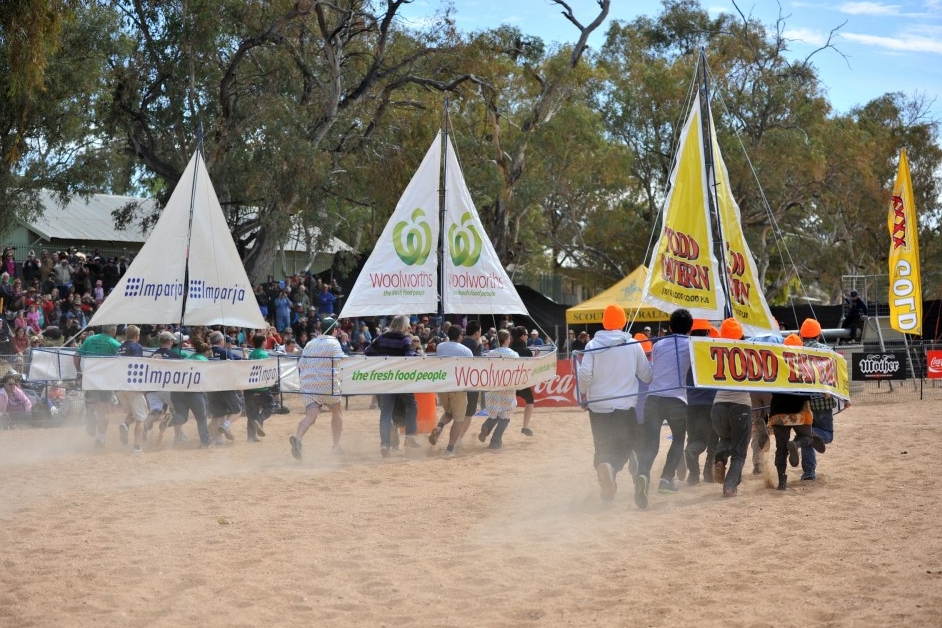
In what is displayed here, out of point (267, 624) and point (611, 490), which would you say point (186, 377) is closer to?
point (611, 490)

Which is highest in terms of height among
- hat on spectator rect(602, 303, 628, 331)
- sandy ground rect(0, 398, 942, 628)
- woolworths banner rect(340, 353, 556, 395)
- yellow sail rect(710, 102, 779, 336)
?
yellow sail rect(710, 102, 779, 336)

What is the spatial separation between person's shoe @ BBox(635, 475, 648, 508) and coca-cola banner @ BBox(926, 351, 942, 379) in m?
17.3

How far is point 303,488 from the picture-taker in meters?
11.4

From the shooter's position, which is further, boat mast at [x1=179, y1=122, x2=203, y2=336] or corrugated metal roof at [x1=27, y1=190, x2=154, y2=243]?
corrugated metal roof at [x1=27, y1=190, x2=154, y2=243]

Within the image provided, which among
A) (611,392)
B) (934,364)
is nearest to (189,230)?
(611,392)

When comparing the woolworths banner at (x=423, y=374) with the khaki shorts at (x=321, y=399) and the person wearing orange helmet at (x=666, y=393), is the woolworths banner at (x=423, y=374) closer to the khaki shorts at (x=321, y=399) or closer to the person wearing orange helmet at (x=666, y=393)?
the khaki shorts at (x=321, y=399)

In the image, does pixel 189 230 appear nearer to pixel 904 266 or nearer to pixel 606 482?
pixel 606 482

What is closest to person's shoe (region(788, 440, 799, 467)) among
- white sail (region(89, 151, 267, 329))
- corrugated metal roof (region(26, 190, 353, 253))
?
white sail (region(89, 151, 267, 329))

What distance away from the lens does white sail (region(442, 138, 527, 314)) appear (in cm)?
1561

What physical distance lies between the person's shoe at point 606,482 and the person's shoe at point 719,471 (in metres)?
1.11

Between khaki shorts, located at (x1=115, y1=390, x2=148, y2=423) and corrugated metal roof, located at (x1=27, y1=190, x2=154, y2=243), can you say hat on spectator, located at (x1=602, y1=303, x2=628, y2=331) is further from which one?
corrugated metal roof, located at (x1=27, y1=190, x2=154, y2=243)

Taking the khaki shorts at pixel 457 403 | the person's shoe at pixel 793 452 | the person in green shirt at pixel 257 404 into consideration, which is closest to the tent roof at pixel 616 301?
the person in green shirt at pixel 257 404

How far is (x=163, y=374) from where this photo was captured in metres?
14.1

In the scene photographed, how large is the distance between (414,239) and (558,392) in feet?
22.6
